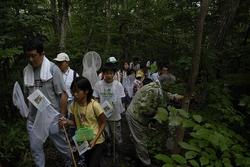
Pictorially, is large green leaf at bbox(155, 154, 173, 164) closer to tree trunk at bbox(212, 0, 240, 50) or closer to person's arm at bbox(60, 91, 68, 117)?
person's arm at bbox(60, 91, 68, 117)

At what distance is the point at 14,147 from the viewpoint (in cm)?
636

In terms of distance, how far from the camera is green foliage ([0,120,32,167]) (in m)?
6.22

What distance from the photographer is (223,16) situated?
245 inches

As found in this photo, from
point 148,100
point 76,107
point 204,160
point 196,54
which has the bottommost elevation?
point 148,100

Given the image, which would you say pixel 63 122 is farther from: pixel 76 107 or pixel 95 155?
pixel 95 155

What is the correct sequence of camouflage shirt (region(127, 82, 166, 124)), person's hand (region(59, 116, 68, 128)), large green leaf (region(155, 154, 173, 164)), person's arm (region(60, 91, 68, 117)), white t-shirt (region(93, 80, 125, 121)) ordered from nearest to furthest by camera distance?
large green leaf (region(155, 154, 173, 164)) < person's hand (region(59, 116, 68, 128)) < person's arm (region(60, 91, 68, 117)) < camouflage shirt (region(127, 82, 166, 124)) < white t-shirt (region(93, 80, 125, 121))

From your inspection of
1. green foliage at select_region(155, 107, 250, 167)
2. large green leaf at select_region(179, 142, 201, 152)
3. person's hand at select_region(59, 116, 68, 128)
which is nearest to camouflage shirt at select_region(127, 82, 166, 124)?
person's hand at select_region(59, 116, 68, 128)

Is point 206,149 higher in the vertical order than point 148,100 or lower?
higher

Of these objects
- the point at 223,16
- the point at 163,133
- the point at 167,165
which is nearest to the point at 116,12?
the point at 163,133

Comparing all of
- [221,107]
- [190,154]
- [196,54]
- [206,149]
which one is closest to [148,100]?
[221,107]

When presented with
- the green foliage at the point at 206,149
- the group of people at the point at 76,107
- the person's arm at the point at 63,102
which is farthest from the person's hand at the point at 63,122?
the green foliage at the point at 206,149

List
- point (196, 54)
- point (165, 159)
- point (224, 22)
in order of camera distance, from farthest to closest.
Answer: point (224, 22)
point (196, 54)
point (165, 159)

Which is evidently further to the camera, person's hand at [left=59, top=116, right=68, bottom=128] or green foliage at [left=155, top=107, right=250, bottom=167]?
person's hand at [left=59, top=116, right=68, bottom=128]

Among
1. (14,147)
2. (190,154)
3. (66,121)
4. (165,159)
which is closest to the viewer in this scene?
(165,159)
